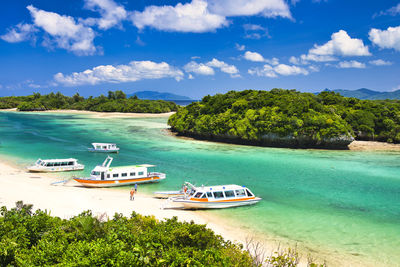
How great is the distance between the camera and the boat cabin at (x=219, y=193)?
72.4 feet

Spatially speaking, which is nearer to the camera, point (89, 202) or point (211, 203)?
point (89, 202)

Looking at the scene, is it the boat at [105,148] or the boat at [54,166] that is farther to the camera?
the boat at [105,148]

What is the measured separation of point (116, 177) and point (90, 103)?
14464 centimetres

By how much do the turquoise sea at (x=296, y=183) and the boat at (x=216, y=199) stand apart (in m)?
0.68

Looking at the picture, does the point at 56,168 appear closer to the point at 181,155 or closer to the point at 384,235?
the point at 181,155

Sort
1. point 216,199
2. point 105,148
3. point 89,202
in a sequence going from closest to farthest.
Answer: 1. point 89,202
2. point 216,199
3. point 105,148

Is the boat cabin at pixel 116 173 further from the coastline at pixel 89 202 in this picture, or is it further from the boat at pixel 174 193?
the boat at pixel 174 193

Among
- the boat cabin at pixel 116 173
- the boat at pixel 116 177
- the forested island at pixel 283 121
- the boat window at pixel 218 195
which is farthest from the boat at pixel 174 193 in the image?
the forested island at pixel 283 121

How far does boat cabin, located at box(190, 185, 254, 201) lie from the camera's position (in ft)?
72.4

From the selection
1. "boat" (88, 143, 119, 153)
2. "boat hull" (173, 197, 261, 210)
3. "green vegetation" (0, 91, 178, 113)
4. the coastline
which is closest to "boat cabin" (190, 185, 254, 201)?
"boat hull" (173, 197, 261, 210)

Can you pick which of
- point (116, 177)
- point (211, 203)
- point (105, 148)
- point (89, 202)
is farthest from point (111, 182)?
point (105, 148)

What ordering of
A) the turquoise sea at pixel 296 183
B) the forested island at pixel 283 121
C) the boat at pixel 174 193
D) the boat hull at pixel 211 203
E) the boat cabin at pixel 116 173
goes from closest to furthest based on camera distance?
1. the turquoise sea at pixel 296 183
2. the boat hull at pixel 211 203
3. the boat at pixel 174 193
4. the boat cabin at pixel 116 173
5. the forested island at pixel 283 121

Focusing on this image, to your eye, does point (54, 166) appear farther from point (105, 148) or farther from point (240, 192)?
point (240, 192)

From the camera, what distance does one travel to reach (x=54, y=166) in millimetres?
32531
